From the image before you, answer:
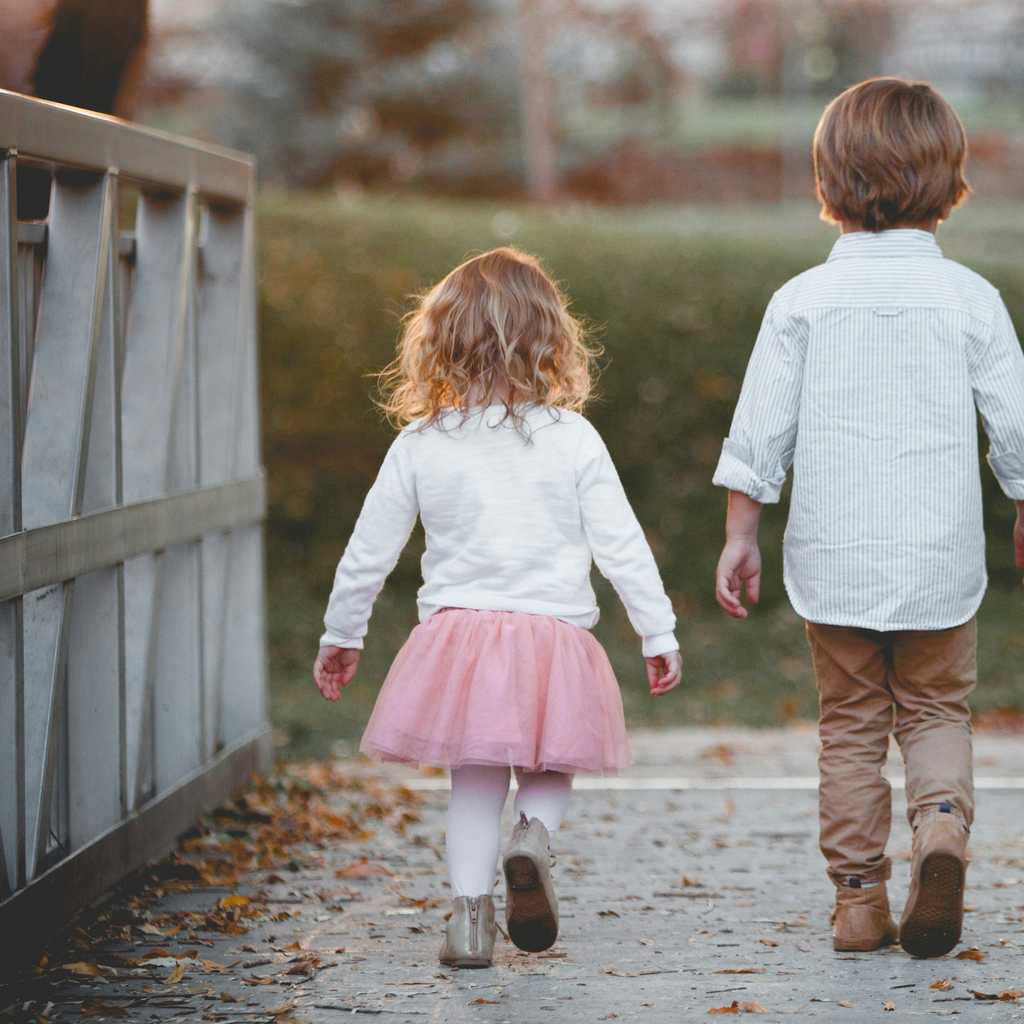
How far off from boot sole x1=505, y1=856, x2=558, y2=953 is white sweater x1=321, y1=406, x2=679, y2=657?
0.54 metres

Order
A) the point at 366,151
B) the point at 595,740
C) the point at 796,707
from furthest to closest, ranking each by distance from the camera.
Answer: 1. the point at 366,151
2. the point at 796,707
3. the point at 595,740

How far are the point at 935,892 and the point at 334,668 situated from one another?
1.34 metres

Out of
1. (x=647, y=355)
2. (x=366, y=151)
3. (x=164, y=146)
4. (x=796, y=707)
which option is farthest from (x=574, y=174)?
(x=164, y=146)

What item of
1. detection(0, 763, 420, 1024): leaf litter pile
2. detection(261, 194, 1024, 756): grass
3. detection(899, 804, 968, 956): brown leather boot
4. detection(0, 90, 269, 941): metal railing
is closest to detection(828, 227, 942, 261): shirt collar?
detection(899, 804, 968, 956): brown leather boot

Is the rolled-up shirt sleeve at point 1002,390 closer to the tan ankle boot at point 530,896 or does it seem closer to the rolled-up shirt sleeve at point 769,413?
the rolled-up shirt sleeve at point 769,413

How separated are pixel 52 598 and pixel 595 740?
1208mm

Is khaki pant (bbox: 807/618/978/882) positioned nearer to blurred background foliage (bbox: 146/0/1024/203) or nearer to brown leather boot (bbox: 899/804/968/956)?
brown leather boot (bbox: 899/804/968/956)

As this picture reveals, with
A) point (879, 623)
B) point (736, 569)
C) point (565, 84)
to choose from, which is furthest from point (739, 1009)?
point (565, 84)

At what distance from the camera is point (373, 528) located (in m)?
3.87

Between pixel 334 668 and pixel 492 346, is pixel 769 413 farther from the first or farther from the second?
pixel 334 668

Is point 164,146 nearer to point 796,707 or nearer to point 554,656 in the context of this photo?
point 554,656

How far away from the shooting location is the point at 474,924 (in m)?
3.78

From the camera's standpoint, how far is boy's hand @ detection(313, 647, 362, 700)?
3.90 metres

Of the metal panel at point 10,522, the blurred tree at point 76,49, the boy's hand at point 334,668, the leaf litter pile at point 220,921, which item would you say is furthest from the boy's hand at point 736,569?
the blurred tree at point 76,49
